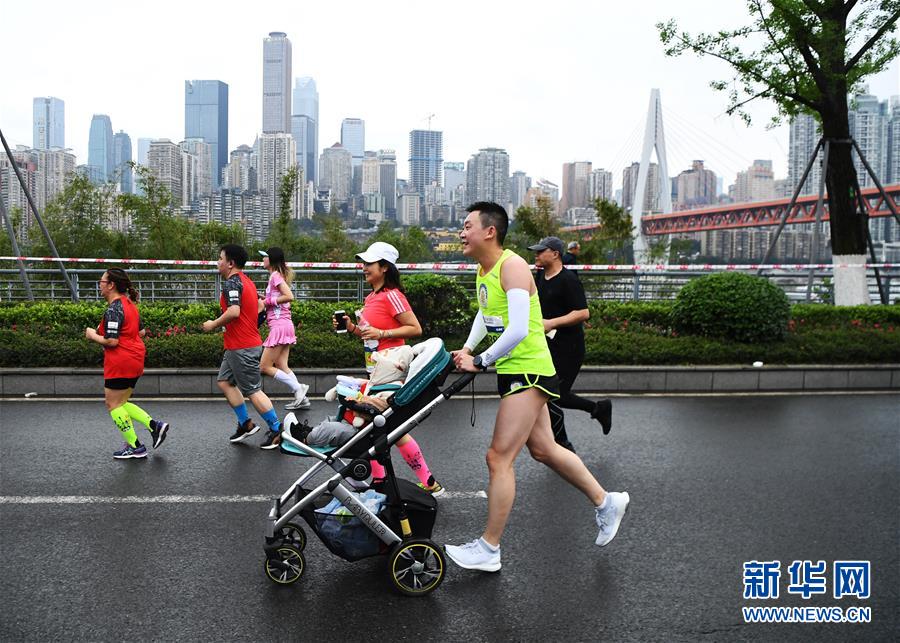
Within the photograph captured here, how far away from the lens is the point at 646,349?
11156 millimetres

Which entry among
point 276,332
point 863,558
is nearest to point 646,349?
point 276,332

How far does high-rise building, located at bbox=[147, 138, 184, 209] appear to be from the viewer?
81.1 feet

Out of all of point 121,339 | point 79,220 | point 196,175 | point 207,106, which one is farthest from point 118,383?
point 207,106

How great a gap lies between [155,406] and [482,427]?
11.3ft

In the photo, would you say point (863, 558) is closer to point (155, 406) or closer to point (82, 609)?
point (82, 609)

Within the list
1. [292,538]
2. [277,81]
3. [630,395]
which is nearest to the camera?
[292,538]

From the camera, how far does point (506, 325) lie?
453 cm

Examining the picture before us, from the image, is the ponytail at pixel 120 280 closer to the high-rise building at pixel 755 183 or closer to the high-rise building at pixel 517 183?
the high-rise building at pixel 517 183

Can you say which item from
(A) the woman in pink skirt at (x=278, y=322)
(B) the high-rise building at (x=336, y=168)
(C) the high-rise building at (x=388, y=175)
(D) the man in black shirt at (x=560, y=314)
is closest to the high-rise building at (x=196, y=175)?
(C) the high-rise building at (x=388, y=175)

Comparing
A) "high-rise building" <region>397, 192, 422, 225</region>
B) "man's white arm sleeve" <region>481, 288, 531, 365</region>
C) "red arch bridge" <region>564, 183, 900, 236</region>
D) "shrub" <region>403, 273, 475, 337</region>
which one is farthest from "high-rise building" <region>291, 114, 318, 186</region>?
"man's white arm sleeve" <region>481, 288, 531, 365</region>

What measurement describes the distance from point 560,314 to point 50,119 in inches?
2855

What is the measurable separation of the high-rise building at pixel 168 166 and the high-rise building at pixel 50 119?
37561mm

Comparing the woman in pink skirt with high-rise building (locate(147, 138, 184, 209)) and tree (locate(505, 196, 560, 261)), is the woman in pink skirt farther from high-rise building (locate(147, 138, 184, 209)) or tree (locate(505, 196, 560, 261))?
tree (locate(505, 196, 560, 261))

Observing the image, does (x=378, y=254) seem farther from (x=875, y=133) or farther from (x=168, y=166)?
(x=875, y=133)
